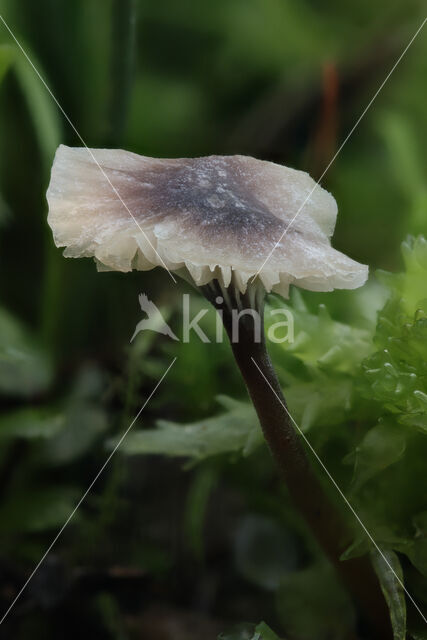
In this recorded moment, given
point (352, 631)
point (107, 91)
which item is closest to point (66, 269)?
point (107, 91)

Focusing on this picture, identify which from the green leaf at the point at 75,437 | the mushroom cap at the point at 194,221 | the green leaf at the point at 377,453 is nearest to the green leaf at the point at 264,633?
the green leaf at the point at 377,453

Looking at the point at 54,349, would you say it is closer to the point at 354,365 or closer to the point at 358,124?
the point at 354,365

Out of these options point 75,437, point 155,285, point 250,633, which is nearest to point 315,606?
point 250,633

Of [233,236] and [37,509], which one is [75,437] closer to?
[37,509]
